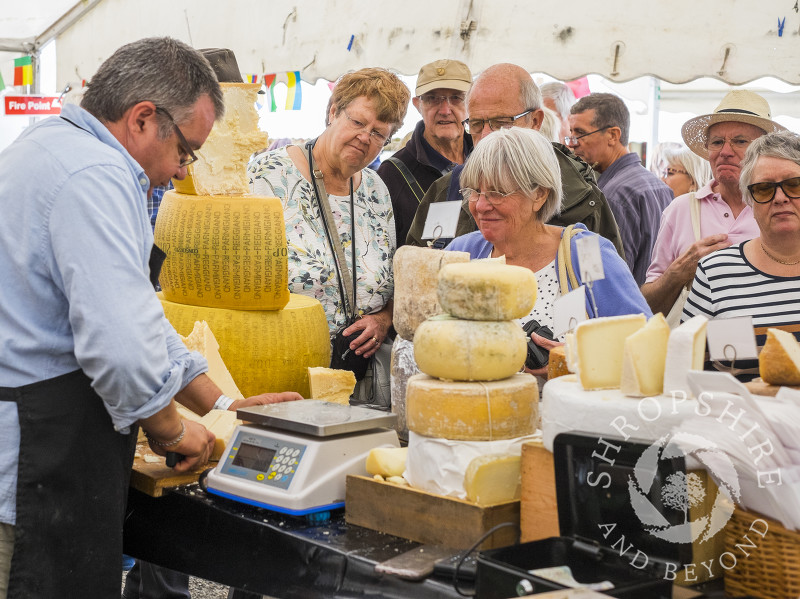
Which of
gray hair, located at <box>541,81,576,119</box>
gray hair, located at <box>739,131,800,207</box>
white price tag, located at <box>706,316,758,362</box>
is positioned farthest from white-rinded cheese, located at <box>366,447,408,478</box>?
gray hair, located at <box>541,81,576,119</box>

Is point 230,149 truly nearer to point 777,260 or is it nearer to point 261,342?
point 261,342

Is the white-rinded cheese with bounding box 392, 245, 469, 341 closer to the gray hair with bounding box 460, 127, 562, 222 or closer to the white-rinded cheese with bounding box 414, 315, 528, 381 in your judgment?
the white-rinded cheese with bounding box 414, 315, 528, 381

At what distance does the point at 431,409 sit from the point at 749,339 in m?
0.67

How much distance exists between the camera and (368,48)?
419 cm

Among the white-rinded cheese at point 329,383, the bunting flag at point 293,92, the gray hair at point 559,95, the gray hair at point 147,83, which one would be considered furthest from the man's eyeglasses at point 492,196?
the gray hair at point 559,95

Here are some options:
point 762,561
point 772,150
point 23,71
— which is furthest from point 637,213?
point 23,71

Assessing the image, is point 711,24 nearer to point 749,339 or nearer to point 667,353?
point 749,339

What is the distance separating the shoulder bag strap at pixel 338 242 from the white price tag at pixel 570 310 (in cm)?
112

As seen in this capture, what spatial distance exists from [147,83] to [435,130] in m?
2.16

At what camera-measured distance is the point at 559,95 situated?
16.2ft

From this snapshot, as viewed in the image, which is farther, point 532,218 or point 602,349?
point 532,218

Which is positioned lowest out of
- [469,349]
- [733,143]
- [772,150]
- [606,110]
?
[469,349]

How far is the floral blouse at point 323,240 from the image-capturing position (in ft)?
9.61

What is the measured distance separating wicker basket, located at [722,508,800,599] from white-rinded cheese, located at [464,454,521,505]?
38cm
